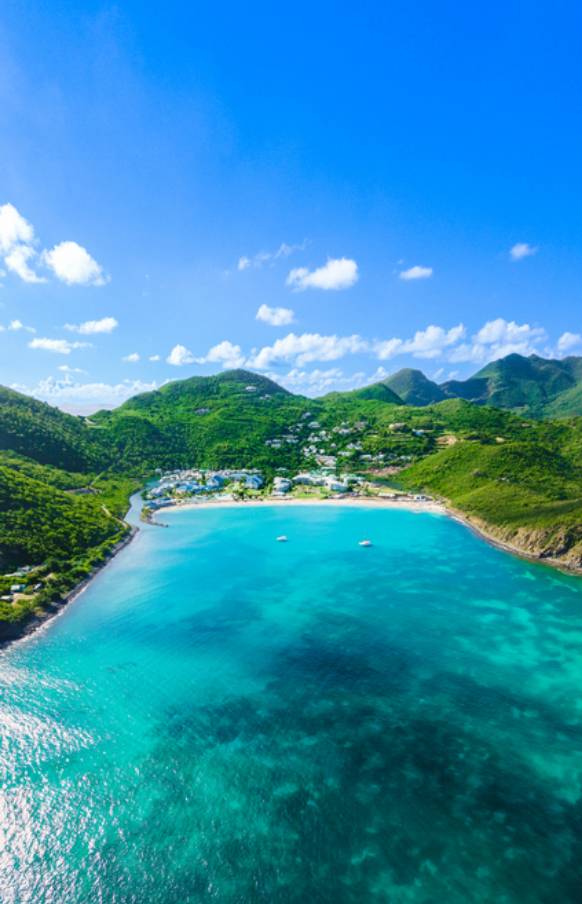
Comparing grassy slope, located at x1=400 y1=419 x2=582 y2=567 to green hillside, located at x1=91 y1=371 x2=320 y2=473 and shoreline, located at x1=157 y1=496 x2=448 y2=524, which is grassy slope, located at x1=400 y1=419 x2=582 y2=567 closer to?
shoreline, located at x1=157 y1=496 x2=448 y2=524

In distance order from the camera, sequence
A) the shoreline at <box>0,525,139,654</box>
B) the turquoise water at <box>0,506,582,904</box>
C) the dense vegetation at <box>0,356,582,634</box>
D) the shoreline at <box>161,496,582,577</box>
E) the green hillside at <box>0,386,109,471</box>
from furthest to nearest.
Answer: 1. the green hillside at <box>0,386,109,471</box>
2. the shoreline at <box>161,496,582,577</box>
3. the dense vegetation at <box>0,356,582,634</box>
4. the shoreline at <box>0,525,139,654</box>
5. the turquoise water at <box>0,506,582,904</box>

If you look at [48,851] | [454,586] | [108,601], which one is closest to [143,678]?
[48,851]

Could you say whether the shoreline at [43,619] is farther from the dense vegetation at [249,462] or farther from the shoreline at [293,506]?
the dense vegetation at [249,462]

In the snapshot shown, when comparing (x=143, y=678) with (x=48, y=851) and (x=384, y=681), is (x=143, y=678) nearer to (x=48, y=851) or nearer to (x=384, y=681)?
(x=48, y=851)

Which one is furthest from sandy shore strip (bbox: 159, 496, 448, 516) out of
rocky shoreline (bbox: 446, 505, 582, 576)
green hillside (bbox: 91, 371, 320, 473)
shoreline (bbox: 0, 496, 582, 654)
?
green hillside (bbox: 91, 371, 320, 473)

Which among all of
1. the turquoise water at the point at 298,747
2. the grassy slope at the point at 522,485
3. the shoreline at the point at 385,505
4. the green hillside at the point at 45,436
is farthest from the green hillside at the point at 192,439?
the turquoise water at the point at 298,747

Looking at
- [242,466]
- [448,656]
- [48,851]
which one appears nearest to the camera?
[48,851]
